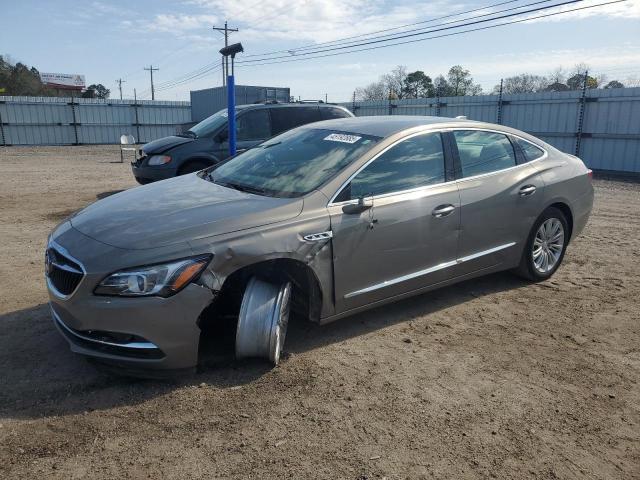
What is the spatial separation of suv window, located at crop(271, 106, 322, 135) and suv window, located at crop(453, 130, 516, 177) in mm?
5709

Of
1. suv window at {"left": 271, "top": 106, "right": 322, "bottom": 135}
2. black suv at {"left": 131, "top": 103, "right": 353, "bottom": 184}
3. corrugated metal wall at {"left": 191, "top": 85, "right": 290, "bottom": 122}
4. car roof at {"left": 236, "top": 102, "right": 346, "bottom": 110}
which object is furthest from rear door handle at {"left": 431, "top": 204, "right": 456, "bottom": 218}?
corrugated metal wall at {"left": 191, "top": 85, "right": 290, "bottom": 122}

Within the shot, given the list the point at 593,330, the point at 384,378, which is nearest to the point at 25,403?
the point at 384,378

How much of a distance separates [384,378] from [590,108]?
1583 centimetres

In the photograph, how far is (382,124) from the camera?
4621 millimetres

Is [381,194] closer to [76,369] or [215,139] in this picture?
[76,369]

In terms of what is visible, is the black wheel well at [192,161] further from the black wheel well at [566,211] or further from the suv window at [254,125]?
the black wheel well at [566,211]

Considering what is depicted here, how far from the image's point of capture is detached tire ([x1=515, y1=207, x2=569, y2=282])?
522cm

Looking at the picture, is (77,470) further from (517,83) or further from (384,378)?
(517,83)

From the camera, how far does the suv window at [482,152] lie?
4.72 metres

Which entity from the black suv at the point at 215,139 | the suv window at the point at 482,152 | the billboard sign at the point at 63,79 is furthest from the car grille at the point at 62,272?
the billboard sign at the point at 63,79

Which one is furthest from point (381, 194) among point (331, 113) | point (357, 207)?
point (331, 113)

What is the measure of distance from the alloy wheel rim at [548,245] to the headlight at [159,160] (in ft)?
21.3

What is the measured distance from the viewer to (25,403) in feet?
10.4

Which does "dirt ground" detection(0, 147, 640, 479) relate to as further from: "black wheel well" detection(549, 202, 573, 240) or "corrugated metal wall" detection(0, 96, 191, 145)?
"corrugated metal wall" detection(0, 96, 191, 145)
